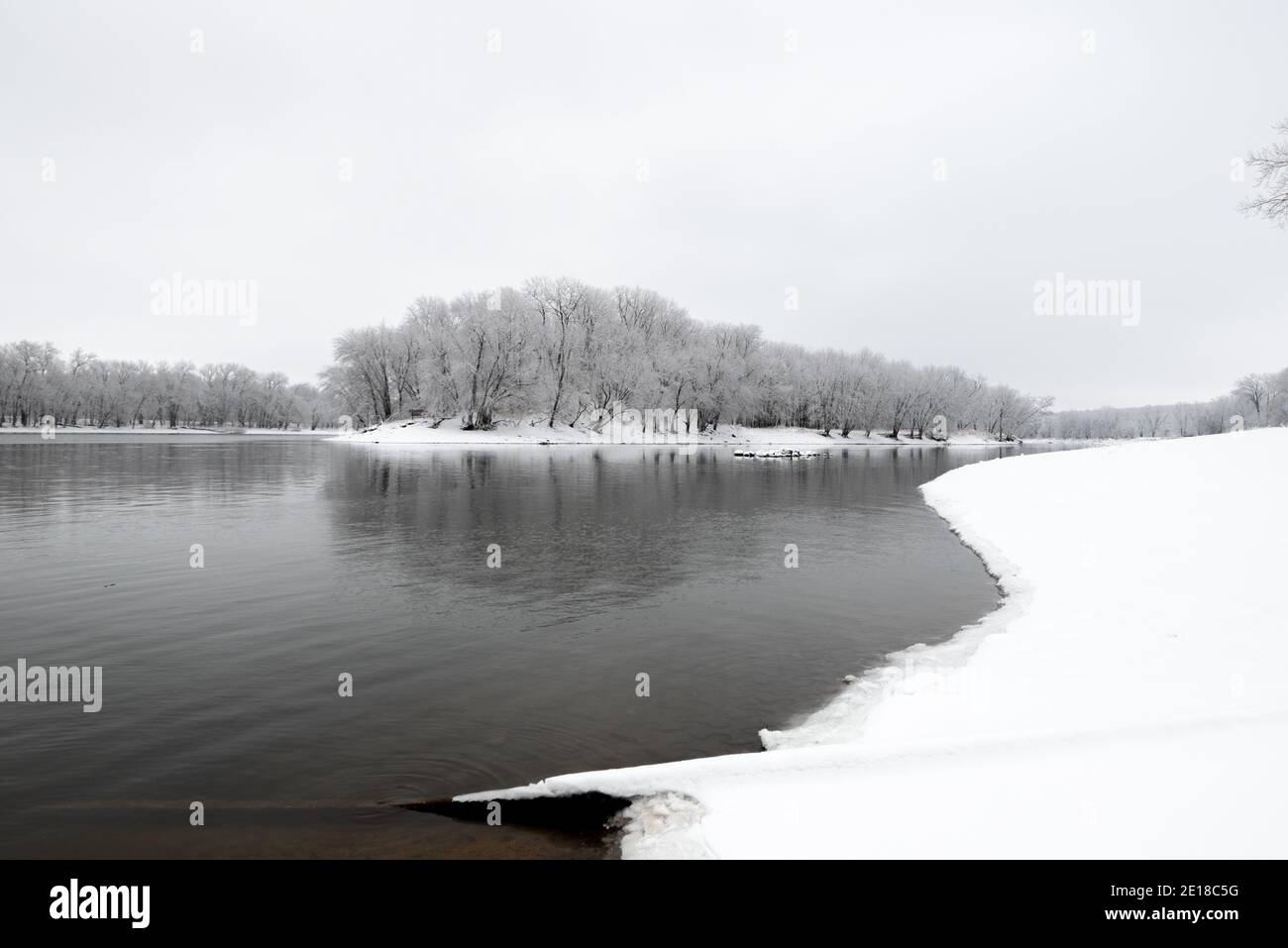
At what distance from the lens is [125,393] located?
155000 mm

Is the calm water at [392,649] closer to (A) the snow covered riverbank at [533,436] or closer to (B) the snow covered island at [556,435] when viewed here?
(A) the snow covered riverbank at [533,436]

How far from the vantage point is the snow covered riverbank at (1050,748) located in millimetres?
5562

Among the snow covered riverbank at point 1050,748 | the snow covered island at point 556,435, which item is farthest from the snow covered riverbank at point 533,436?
the snow covered riverbank at point 1050,748

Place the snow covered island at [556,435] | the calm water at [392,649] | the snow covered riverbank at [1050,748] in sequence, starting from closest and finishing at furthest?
the snow covered riverbank at [1050,748], the calm water at [392,649], the snow covered island at [556,435]

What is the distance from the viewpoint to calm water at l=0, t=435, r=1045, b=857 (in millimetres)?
7004

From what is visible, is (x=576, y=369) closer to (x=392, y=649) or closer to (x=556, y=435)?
(x=556, y=435)

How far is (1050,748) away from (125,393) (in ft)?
645

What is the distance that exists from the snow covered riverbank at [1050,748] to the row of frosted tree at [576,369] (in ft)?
295

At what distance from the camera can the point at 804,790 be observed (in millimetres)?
6594

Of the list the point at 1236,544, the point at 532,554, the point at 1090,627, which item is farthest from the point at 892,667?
the point at 532,554

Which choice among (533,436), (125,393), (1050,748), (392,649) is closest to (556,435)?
(533,436)

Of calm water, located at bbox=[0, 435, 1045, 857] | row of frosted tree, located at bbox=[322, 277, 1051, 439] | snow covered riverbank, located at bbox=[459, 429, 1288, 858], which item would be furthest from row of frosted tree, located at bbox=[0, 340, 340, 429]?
snow covered riverbank, located at bbox=[459, 429, 1288, 858]
